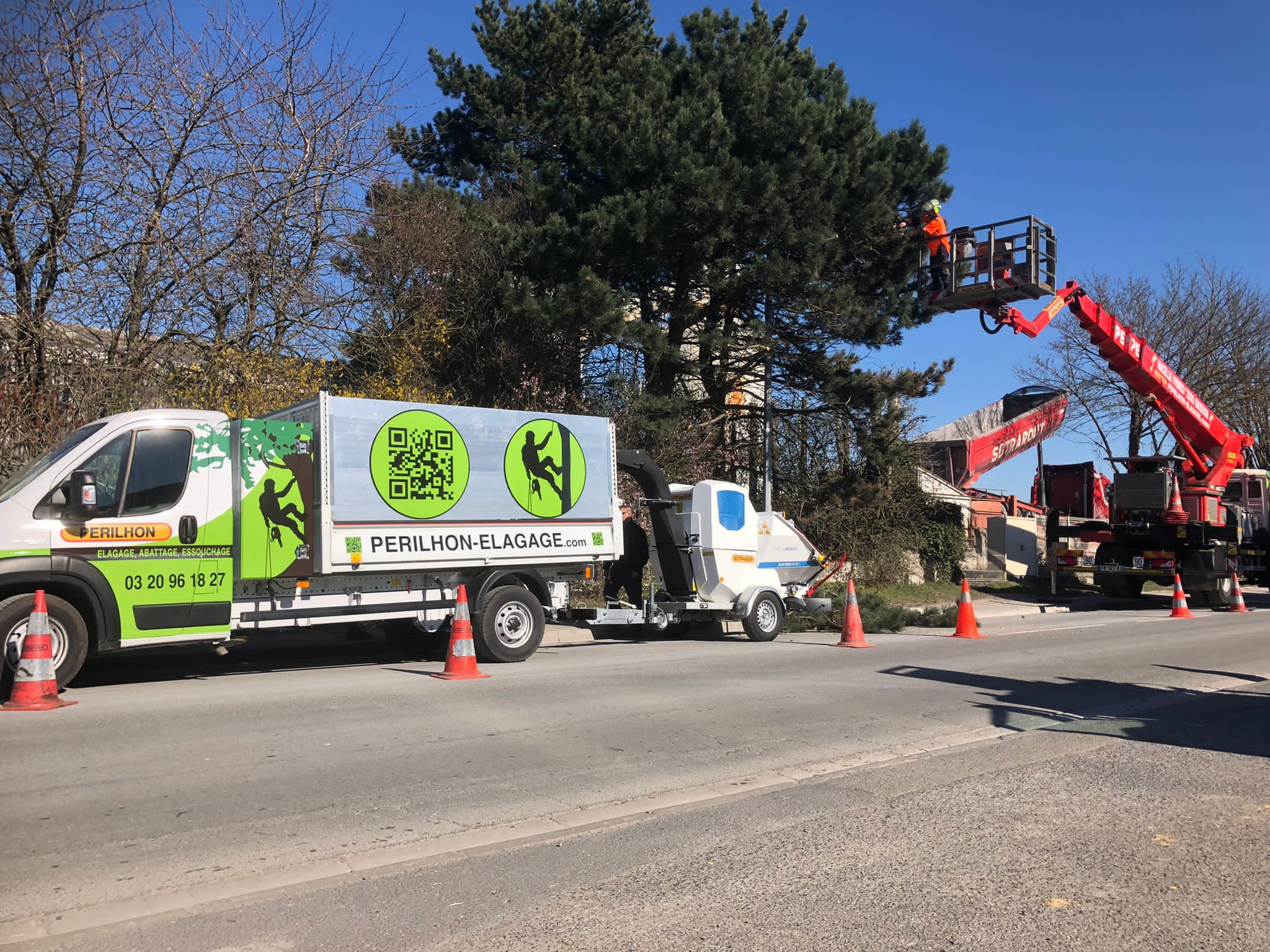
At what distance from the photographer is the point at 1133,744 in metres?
7.80

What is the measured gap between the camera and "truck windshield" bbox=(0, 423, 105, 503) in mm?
9336

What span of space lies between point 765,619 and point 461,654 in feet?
18.8

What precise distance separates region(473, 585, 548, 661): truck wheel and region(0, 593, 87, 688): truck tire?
12.9ft

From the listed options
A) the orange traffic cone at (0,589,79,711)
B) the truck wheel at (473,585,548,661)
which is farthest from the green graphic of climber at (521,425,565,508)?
the orange traffic cone at (0,589,79,711)

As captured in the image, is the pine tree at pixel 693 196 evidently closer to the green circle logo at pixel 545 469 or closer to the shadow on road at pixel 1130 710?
the green circle logo at pixel 545 469

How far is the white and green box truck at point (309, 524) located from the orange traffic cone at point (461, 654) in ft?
2.81

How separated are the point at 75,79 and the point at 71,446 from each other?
6.80 metres

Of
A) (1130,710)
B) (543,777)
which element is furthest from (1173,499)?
(543,777)

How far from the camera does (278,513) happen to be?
10516 millimetres

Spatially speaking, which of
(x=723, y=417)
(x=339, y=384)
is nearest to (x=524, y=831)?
(x=339, y=384)

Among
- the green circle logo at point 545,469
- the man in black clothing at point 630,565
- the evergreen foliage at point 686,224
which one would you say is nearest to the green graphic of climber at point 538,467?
the green circle logo at point 545,469

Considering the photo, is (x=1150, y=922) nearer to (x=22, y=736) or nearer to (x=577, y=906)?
(x=577, y=906)

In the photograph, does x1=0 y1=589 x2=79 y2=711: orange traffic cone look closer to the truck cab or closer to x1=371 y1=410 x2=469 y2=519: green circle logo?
the truck cab

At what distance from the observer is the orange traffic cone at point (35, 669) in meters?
8.40
